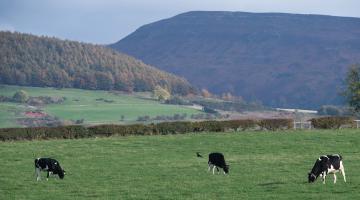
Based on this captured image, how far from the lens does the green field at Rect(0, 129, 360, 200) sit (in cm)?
2483

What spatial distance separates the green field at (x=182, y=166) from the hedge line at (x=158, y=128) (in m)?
3.33

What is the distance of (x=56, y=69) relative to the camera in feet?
595

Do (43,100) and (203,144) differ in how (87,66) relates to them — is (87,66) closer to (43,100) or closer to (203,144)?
(43,100)

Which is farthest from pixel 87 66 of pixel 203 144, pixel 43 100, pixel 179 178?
pixel 179 178

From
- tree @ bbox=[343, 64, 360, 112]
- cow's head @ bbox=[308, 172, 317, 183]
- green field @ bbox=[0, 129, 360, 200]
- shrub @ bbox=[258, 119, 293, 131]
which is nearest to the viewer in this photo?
green field @ bbox=[0, 129, 360, 200]

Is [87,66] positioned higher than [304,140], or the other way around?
[87,66]

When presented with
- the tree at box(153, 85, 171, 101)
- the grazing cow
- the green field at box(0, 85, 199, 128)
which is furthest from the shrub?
the tree at box(153, 85, 171, 101)

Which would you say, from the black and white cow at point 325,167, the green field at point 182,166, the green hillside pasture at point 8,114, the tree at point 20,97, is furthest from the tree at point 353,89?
the tree at point 20,97

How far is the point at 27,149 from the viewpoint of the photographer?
1732 inches

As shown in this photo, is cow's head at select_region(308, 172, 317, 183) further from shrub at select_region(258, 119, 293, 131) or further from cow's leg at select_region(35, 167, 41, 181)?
shrub at select_region(258, 119, 293, 131)

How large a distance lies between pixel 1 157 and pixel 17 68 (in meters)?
143

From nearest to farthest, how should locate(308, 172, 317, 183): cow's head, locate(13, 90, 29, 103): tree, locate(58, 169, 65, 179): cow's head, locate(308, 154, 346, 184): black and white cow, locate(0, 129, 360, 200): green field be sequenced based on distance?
locate(0, 129, 360, 200): green field, locate(308, 172, 317, 183): cow's head, locate(308, 154, 346, 184): black and white cow, locate(58, 169, 65, 179): cow's head, locate(13, 90, 29, 103): tree

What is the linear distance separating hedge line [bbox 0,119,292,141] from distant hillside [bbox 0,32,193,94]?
388 feet

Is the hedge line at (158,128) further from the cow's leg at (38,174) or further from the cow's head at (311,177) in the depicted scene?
the cow's head at (311,177)
